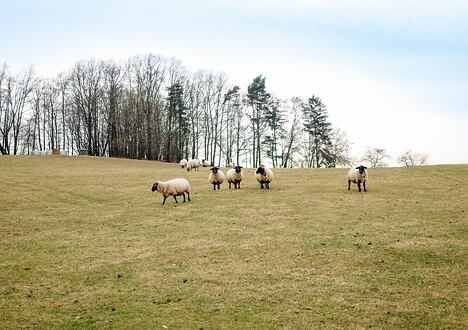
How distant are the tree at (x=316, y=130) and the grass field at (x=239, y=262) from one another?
50.0m

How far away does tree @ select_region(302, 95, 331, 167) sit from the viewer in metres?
75.0

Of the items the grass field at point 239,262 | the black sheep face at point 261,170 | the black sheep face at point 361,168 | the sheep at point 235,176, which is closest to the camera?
the grass field at point 239,262

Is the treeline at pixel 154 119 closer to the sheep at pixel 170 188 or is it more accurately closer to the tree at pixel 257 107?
the tree at pixel 257 107

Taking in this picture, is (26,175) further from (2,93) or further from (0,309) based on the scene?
(2,93)

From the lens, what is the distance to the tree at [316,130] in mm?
75000

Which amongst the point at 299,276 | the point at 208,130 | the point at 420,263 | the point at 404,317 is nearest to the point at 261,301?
the point at 299,276

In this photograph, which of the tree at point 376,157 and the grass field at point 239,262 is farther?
the tree at point 376,157

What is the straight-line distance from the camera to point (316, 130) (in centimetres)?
7612

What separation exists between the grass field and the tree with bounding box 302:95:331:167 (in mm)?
50006

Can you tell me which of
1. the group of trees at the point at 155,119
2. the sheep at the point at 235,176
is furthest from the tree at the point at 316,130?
the sheep at the point at 235,176

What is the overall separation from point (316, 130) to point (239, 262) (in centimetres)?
6571

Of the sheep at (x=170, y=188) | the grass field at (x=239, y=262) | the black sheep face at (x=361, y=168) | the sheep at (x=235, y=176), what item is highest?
the black sheep face at (x=361, y=168)

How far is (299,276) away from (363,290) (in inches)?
68.9

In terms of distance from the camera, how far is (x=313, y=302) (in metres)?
9.72
